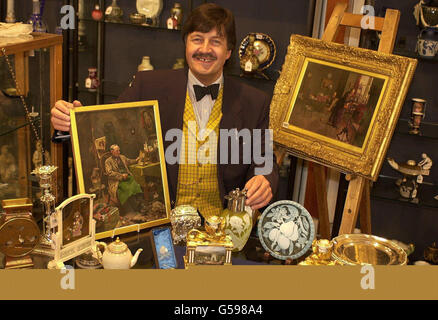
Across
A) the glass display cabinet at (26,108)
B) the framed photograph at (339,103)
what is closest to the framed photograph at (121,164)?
the glass display cabinet at (26,108)

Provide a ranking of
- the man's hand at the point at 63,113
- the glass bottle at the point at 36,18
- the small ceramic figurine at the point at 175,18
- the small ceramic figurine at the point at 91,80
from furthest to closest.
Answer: the small ceramic figurine at the point at 91,80
the small ceramic figurine at the point at 175,18
the glass bottle at the point at 36,18
the man's hand at the point at 63,113

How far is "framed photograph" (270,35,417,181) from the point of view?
10.4 feet

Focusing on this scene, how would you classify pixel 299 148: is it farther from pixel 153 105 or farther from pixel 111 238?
pixel 111 238

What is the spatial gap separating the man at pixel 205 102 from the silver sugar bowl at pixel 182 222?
2.15 feet

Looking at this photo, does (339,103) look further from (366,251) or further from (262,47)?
(366,251)

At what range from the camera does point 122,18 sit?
16.4 feet

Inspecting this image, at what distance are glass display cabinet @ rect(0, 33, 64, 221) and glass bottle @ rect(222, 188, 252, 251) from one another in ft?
3.09

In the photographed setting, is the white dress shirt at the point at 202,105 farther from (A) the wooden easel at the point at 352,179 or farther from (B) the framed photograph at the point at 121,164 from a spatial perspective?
(B) the framed photograph at the point at 121,164

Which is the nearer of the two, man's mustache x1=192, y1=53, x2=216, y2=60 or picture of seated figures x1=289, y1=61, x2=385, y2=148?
man's mustache x1=192, y1=53, x2=216, y2=60

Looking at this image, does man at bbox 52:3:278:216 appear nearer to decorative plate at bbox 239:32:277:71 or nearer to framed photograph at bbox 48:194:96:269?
framed photograph at bbox 48:194:96:269

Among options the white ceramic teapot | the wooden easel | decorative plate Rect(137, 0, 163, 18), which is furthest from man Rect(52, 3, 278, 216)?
decorative plate Rect(137, 0, 163, 18)

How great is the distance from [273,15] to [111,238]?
2.94m

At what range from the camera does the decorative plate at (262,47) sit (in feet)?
14.8

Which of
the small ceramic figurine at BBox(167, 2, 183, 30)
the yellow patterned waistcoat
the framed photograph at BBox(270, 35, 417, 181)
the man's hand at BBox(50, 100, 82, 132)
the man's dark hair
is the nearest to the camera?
the man's hand at BBox(50, 100, 82, 132)
